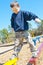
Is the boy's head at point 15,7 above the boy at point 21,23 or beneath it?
above

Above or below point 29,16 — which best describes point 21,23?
below

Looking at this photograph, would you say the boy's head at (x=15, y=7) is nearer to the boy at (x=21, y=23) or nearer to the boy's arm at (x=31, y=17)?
the boy at (x=21, y=23)

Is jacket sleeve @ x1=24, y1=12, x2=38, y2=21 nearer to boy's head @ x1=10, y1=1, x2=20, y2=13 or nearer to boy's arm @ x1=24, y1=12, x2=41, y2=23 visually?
boy's arm @ x1=24, y1=12, x2=41, y2=23

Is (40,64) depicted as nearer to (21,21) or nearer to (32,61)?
(32,61)

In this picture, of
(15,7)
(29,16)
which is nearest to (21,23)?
(29,16)

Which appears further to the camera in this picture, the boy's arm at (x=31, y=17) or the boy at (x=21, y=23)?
the boy at (x=21, y=23)

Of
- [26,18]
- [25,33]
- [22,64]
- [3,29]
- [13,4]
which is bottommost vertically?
[3,29]

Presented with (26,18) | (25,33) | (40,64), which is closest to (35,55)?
(40,64)

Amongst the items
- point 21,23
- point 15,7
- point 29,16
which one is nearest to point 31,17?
point 29,16

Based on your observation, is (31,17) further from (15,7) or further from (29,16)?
(15,7)

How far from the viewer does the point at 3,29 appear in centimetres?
4756

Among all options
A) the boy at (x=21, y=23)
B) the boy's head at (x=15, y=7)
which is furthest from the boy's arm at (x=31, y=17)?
the boy's head at (x=15, y=7)

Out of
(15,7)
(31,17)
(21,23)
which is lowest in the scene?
(21,23)

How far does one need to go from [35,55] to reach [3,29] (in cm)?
4234
